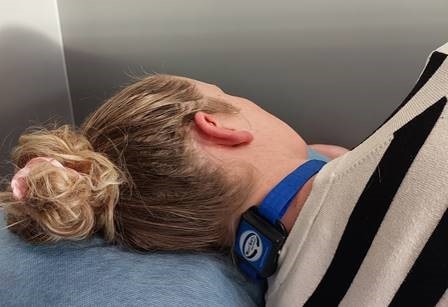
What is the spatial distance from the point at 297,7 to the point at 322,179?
0.42 metres

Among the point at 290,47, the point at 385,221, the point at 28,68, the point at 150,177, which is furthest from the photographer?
the point at 28,68

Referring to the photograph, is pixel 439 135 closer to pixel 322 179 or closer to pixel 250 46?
pixel 322 179

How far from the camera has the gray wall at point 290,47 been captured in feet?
3.16

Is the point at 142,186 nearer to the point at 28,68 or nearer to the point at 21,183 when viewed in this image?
the point at 21,183

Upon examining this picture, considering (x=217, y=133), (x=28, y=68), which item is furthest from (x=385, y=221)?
(x=28, y=68)

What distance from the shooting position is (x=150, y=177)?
29.2 inches

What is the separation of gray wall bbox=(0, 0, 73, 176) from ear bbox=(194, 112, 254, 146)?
478mm

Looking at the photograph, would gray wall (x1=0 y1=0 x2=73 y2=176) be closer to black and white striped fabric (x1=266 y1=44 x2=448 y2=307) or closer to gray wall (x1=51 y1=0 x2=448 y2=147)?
gray wall (x1=51 y1=0 x2=448 y2=147)

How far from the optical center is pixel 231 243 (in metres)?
0.78

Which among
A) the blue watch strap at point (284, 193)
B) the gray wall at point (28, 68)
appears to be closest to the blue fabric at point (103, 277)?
the blue watch strap at point (284, 193)

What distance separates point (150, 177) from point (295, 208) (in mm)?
206

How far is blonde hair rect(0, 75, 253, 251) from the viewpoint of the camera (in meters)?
0.71

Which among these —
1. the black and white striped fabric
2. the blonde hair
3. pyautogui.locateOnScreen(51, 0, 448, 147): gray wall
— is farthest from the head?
pyautogui.locateOnScreen(51, 0, 448, 147): gray wall

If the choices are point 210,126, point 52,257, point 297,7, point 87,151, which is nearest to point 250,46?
point 297,7
